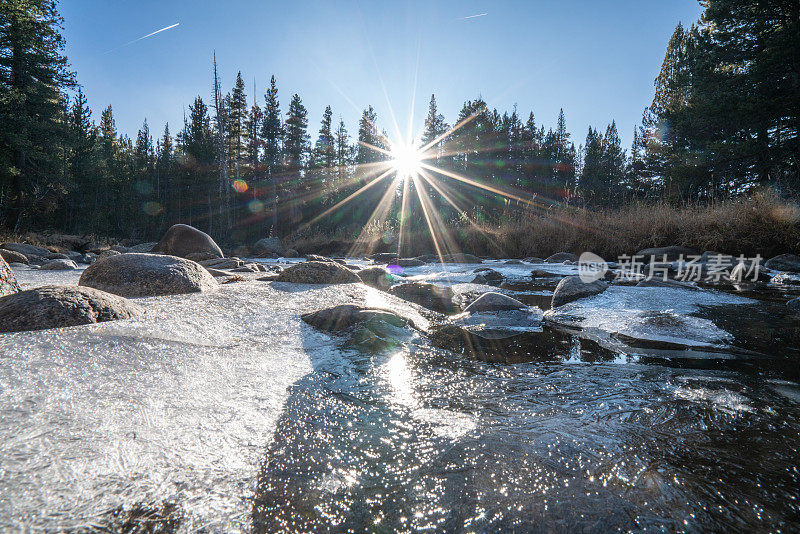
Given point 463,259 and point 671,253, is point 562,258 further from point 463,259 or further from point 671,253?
point 463,259

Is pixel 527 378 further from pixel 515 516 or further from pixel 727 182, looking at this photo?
pixel 727 182

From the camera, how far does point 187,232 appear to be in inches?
389

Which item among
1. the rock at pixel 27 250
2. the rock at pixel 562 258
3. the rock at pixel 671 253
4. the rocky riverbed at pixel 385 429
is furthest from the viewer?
the rock at pixel 27 250

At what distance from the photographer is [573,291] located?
4.14 meters

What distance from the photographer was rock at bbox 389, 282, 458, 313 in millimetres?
4055

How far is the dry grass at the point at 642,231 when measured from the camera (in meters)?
7.76

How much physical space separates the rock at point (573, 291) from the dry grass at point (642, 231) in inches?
249

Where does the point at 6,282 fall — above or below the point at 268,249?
above

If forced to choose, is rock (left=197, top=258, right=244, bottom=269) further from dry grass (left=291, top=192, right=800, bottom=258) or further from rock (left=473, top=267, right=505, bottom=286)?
dry grass (left=291, top=192, right=800, bottom=258)

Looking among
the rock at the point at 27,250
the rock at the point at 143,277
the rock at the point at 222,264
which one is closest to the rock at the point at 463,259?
the rock at the point at 222,264

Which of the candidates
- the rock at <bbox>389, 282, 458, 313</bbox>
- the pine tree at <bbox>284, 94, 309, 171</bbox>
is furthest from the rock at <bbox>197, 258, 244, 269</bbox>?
the pine tree at <bbox>284, 94, 309, 171</bbox>

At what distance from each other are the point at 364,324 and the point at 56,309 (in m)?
1.84

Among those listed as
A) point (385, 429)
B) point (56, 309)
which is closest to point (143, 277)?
point (56, 309)

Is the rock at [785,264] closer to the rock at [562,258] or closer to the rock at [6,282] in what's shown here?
the rock at [562,258]
